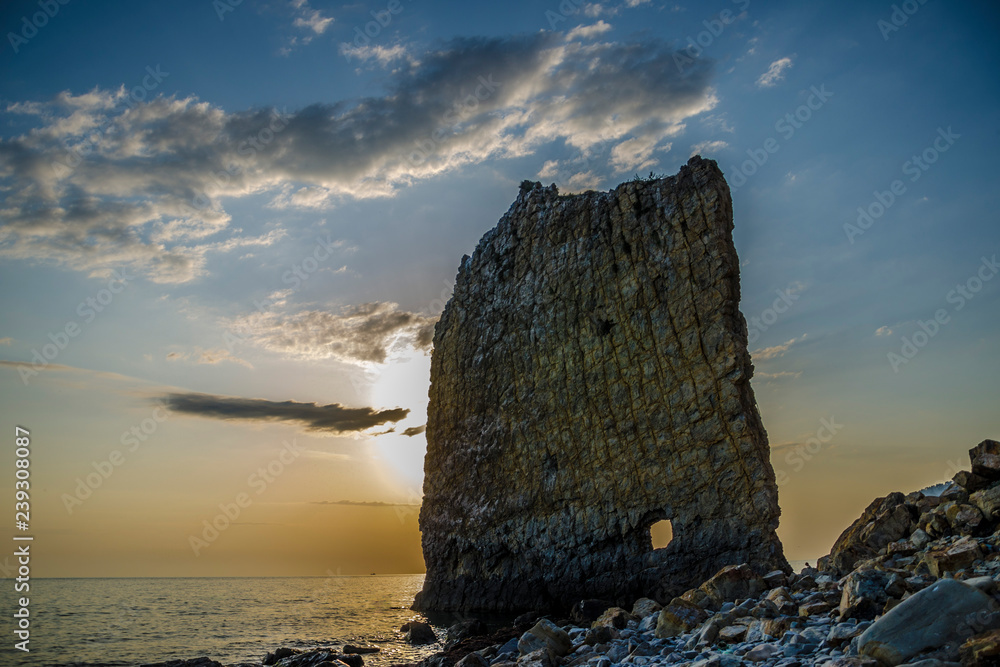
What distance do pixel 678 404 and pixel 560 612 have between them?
1235 centimetres

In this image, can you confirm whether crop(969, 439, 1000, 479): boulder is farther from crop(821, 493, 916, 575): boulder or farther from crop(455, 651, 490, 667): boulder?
crop(455, 651, 490, 667): boulder

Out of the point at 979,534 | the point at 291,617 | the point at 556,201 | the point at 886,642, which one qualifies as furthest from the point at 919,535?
the point at 291,617

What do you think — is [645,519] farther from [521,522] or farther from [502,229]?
[502,229]

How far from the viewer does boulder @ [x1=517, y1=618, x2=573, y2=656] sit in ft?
40.0

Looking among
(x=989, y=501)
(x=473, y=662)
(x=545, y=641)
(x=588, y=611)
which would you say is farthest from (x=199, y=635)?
(x=989, y=501)

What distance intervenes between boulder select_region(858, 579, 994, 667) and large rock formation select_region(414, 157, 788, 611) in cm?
1704

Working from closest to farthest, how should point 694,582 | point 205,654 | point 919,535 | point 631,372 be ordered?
point 919,535 → point 205,654 → point 694,582 → point 631,372

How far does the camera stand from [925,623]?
23.7 feet

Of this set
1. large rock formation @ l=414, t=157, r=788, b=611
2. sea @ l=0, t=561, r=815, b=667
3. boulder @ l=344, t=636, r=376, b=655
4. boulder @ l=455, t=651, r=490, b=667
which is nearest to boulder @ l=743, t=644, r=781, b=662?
boulder @ l=455, t=651, r=490, b=667

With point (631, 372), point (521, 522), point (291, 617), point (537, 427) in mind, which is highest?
point (631, 372)

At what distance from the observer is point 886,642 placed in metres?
7.23

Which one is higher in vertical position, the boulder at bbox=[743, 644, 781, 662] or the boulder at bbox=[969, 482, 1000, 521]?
the boulder at bbox=[969, 482, 1000, 521]

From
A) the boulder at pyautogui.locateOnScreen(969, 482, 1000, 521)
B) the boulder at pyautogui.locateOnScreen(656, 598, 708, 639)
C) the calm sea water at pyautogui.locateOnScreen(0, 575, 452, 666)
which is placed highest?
the boulder at pyautogui.locateOnScreen(969, 482, 1000, 521)

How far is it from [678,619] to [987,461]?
7.88 meters
